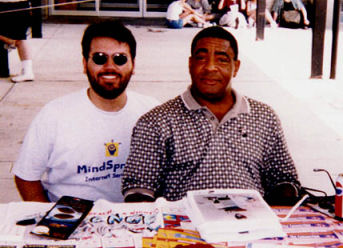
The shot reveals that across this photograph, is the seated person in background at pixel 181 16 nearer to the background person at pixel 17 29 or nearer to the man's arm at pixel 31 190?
the background person at pixel 17 29

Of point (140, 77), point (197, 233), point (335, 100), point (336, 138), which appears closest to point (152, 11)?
point (140, 77)

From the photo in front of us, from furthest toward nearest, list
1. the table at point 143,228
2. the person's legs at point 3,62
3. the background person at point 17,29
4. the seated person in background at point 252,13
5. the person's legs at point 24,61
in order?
the seated person in background at point 252,13 → the person's legs at point 3,62 → the person's legs at point 24,61 → the background person at point 17,29 → the table at point 143,228

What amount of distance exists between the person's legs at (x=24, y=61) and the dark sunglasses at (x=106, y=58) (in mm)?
4996

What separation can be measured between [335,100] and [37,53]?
16.6 ft

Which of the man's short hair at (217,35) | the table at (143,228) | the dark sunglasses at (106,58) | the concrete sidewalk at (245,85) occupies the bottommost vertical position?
the concrete sidewalk at (245,85)

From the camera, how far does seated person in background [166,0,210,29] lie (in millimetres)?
12805

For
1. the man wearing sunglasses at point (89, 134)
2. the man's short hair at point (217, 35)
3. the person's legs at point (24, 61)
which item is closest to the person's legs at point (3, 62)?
the person's legs at point (24, 61)

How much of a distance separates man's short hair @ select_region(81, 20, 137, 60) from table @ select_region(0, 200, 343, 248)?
0.94 meters

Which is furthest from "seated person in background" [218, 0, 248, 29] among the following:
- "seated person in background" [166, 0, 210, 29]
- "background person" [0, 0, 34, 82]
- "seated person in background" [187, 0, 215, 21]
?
"background person" [0, 0, 34, 82]

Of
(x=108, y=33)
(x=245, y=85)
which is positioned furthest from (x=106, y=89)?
(x=245, y=85)

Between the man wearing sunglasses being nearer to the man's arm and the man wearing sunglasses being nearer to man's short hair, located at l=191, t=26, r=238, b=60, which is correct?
the man's arm

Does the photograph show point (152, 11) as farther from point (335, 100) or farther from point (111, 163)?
point (111, 163)

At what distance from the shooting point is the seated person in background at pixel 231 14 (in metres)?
12.8

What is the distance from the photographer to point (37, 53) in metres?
9.59
